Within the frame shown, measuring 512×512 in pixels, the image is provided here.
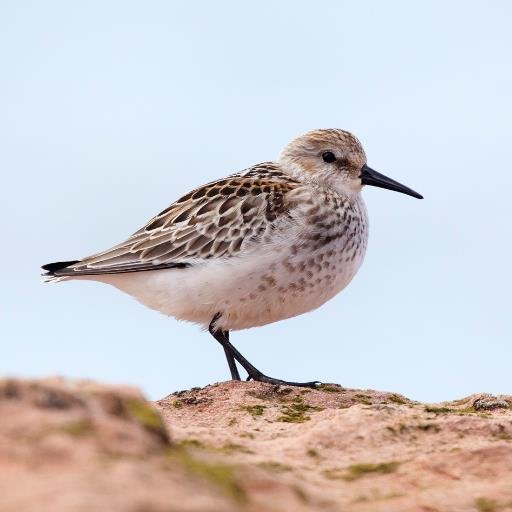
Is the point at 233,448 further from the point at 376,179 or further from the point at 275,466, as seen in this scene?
the point at 376,179

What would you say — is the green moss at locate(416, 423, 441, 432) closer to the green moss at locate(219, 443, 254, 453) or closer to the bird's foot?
the green moss at locate(219, 443, 254, 453)

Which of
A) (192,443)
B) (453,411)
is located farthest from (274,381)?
(192,443)

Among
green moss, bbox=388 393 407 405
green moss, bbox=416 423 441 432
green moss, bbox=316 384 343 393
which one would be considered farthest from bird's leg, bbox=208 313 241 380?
green moss, bbox=416 423 441 432

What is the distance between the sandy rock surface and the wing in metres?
1.76

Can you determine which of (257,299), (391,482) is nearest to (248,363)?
(257,299)

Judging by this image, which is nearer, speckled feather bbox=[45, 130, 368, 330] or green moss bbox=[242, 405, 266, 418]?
green moss bbox=[242, 405, 266, 418]

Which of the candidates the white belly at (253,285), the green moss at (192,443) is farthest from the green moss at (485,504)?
the white belly at (253,285)

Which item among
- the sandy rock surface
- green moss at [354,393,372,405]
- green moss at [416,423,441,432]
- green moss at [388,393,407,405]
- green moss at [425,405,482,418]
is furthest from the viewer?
green moss at [388,393,407,405]

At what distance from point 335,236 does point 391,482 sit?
15.2 feet

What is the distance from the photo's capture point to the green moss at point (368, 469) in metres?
5.79

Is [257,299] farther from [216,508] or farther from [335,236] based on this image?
[216,508]

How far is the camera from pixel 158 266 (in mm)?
A: 10500

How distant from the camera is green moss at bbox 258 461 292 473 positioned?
5.47 metres

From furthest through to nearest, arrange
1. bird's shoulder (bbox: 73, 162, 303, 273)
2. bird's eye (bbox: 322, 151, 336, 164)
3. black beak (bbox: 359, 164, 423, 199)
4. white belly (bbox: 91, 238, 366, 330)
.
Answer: black beak (bbox: 359, 164, 423, 199)
bird's eye (bbox: 322, 151, 336, 164)
bird's shoulder (bbox: 73, 162, 303, 273)
white belly (bbox: 91, 238, 366, 330)
